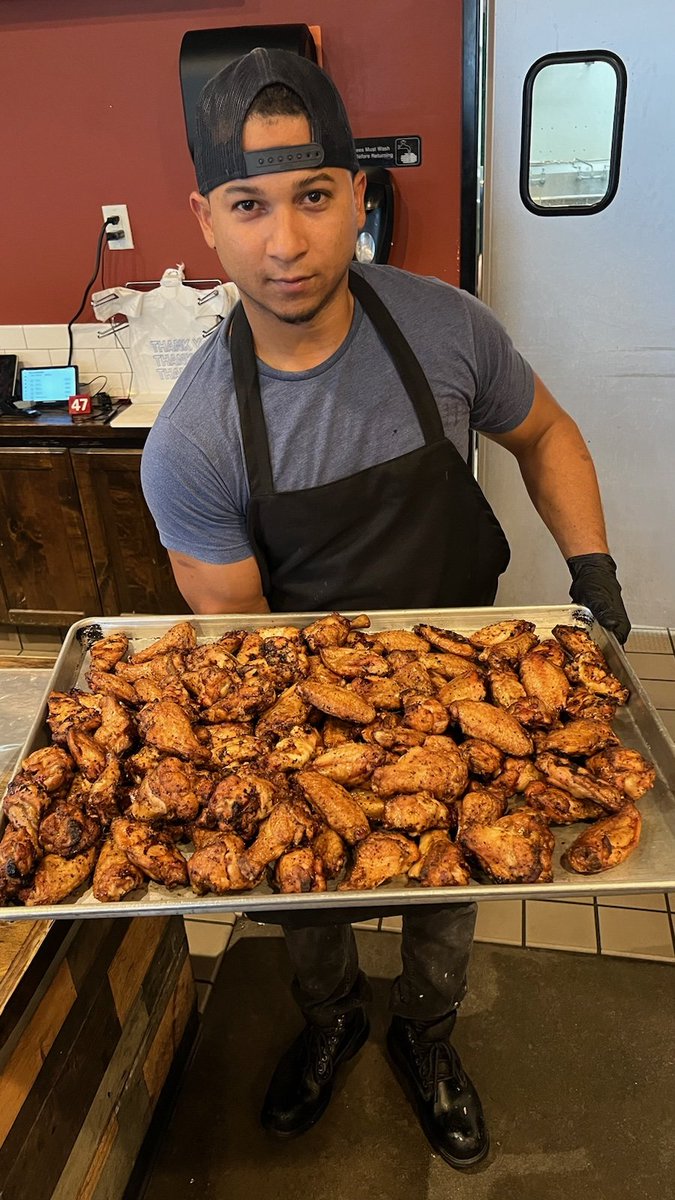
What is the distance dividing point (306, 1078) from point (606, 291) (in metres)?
2.80

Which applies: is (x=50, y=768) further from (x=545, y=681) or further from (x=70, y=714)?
(x=545, y=681)

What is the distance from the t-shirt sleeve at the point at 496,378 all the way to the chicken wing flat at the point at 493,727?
0.78 m

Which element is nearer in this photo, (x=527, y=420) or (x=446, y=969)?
(x=446, y=969)

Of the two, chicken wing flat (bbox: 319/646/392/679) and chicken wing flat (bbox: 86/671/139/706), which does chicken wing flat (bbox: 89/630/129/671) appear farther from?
chicken wing flat (bbox: 319/646/392/679)

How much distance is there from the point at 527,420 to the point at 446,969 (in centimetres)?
119

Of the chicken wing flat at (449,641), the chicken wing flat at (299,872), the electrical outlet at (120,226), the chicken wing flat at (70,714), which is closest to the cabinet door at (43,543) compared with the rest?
the electrical outlet at (120,226)

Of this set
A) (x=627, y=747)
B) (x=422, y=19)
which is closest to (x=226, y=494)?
(x=627, y=747)

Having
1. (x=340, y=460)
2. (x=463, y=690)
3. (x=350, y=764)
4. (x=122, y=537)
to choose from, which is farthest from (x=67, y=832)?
(x=122, y=537)

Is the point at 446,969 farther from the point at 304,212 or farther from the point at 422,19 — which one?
the point at 422,19

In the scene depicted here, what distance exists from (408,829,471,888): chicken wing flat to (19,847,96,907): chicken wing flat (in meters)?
0.46

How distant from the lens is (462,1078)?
1930 millimetres

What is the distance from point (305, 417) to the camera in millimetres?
1695

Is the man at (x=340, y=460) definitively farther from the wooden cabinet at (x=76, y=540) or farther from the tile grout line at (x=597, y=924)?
the wooden cabinet at (x=76, y=540)

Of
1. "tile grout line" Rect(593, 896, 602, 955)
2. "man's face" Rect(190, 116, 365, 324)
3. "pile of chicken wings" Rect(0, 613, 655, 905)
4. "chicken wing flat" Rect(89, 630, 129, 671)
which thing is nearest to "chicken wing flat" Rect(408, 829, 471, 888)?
"pile of chicken wings" Rect(0, 613, 655, 905)
